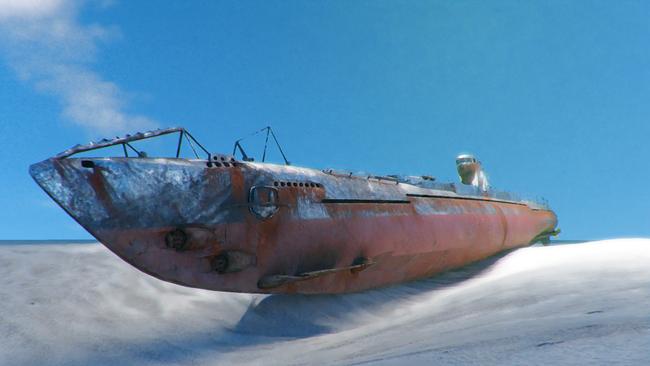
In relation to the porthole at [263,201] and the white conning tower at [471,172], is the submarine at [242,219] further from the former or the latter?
the white conning tower at [471,172]

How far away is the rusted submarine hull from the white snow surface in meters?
0.51

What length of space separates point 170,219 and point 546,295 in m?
4.60

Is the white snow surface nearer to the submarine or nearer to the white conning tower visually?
the submarine

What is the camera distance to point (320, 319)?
5891 mm

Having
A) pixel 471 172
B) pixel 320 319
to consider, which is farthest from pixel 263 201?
pixel 471 172

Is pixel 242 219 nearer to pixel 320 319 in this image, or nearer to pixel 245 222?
pixel 245 222

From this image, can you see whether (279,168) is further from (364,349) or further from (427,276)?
(427,276)

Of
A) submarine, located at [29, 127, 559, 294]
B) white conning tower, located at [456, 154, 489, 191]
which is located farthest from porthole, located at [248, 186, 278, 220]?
white conning tower, located at [456, 154, 489, 191]

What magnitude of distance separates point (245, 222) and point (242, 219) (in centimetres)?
6

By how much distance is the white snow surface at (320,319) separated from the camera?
8.48 feet

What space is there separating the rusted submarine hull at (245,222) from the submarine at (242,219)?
0.01 meters

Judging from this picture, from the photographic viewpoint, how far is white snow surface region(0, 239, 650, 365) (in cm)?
259

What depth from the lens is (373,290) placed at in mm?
7230

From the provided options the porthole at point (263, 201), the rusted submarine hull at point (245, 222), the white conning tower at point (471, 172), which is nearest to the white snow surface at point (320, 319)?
the rusted submarine hull at point (245, 222)
